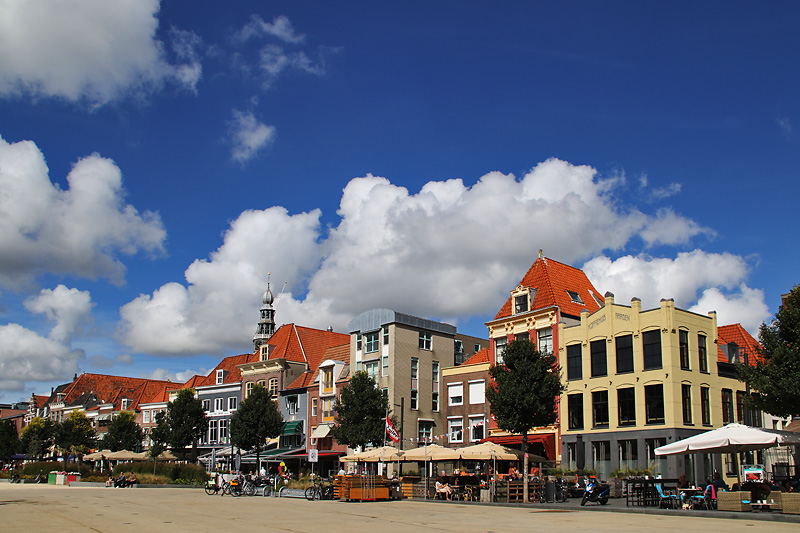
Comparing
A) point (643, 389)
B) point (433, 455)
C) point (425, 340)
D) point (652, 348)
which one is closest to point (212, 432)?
point (425, 340)

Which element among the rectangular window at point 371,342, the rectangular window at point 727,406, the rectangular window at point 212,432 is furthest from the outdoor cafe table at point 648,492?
the rectangular window at point 212,432

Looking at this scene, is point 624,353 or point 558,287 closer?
point 624,353

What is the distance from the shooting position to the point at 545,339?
47.7 metres

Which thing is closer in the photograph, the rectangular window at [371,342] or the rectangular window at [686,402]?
the rectangular window at [686,402]

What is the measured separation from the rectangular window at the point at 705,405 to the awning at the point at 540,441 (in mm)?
9306

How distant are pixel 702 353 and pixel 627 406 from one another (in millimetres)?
5442

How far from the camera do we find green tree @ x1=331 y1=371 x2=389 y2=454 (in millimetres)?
50688

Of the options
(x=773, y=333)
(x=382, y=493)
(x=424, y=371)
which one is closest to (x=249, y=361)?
(x=424, y=371)

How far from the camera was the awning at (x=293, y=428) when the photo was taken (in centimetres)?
6525

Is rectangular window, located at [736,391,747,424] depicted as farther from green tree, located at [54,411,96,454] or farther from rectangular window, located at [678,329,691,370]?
green tree, located at [54,411,96,454]

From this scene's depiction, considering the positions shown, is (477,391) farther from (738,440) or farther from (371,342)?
(738,440)

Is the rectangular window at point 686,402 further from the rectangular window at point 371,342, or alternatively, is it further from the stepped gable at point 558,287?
the rectangular window at point 371,342

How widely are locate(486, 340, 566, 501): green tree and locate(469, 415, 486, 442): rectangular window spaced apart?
13.6m

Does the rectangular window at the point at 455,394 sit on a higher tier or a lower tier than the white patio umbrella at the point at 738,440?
higher
